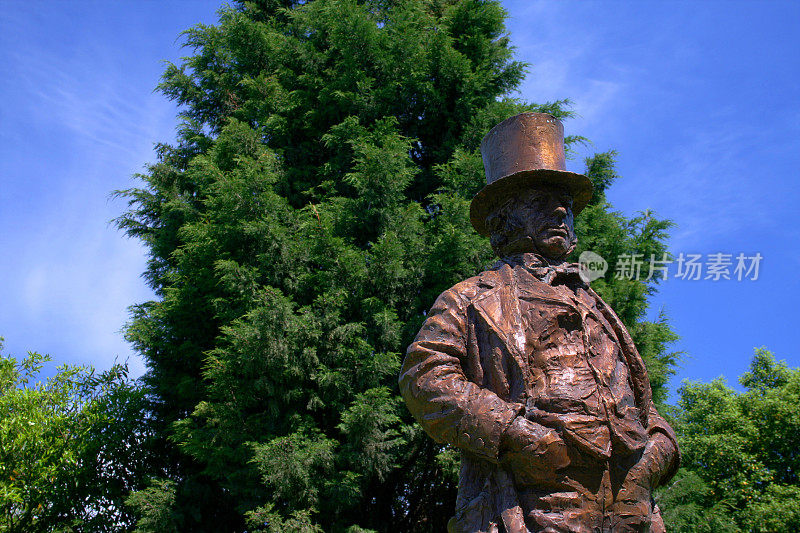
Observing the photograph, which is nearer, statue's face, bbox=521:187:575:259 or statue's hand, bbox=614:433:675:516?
statue's hand, bbox=614:433:675:516

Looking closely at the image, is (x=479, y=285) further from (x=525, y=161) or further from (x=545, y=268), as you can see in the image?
(x=525, y=161)

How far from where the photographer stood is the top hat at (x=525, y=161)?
10.5ft

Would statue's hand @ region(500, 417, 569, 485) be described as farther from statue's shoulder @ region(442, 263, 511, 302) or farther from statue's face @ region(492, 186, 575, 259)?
statue's face @ region(492, 186, 575, 259)

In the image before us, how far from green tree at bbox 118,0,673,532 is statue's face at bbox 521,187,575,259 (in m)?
4.28

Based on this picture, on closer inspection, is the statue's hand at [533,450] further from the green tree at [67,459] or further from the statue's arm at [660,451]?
the green tree at [67,459]

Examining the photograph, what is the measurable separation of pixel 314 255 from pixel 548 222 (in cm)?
540

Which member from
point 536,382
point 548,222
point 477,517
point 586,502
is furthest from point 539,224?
point 477,517

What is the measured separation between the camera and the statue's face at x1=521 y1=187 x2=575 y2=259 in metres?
3.16

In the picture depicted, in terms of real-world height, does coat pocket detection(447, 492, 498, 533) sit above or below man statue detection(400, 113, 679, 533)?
below

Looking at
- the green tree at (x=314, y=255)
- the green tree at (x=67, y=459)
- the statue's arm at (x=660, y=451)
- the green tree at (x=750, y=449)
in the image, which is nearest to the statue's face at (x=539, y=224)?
the statue's arm at (x=660, y=451)

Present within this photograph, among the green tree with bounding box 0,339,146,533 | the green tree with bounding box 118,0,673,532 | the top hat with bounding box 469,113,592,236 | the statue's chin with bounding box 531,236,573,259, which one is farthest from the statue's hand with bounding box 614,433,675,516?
the green tree with bounding box 0,339,146,533

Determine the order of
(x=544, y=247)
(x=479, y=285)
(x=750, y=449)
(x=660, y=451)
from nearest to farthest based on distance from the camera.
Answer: (x=660, y=451)
(x=479, y=285)
(x=544, y=247)
(x=750, y=449)

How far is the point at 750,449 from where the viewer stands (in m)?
13.9

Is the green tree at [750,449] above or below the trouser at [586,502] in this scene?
above
